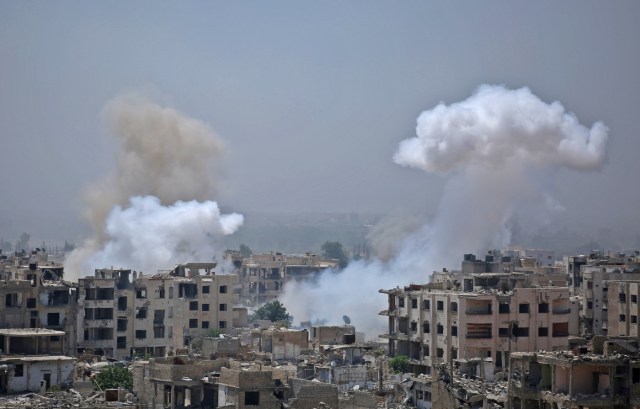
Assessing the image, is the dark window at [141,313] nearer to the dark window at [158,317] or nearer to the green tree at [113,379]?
the dark window at [158,317]

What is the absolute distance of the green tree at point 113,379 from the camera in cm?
5697

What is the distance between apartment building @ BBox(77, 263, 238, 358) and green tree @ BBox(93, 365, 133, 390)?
12.9m

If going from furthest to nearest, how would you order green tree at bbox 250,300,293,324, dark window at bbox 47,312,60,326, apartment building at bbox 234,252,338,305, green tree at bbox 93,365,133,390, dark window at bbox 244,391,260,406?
apartment building at bbox 234,252,338,305, green tree at bbox 250,300,293,324, dark window at bbox 47,312,60,326, green tree at bbox 93,365,133,390, dark window at bbox 244,391,260,406

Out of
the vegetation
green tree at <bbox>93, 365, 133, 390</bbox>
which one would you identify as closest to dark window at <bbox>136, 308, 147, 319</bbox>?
the vegetation

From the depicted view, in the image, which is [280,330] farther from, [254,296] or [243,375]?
[254,296]

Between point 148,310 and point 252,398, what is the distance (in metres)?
24.4

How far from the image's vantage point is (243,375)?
167 ft

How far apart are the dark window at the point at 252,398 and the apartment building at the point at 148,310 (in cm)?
2143

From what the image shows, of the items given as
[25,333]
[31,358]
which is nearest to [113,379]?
[25,333]

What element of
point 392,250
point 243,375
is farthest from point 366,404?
point 392,250

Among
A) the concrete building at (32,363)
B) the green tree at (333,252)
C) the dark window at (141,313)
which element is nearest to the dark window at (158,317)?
the dark window at (141,313)

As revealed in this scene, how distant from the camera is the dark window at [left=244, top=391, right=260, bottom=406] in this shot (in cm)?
5088

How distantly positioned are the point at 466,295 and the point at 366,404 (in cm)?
1440

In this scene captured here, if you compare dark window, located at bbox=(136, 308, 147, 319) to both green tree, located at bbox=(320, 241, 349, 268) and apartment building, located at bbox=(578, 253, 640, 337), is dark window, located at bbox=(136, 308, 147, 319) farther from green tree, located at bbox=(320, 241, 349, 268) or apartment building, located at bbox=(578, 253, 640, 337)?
green tree, located at bbox=(320, 241, 349, 268)
